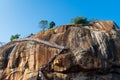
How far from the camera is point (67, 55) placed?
64.4ft

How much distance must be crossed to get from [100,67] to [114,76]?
46.8 inches

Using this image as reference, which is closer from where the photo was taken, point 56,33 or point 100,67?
point 100,67

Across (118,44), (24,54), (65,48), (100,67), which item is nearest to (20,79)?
(24,54)

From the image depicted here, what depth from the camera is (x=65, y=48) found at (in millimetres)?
20172

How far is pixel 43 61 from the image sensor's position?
20.3m

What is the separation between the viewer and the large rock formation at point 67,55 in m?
19.6

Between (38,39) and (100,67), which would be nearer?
(100,67)

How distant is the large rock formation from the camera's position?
64.2 feet

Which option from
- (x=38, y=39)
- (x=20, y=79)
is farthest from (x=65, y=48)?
(x=20, y=79)

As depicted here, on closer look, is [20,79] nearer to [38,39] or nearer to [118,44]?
[38,39]

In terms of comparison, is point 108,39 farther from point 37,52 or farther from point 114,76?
point 37,52

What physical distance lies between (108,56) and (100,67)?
902 mm

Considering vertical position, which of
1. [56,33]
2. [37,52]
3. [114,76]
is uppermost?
[56,33]

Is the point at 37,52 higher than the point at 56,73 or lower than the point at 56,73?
higher
